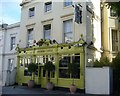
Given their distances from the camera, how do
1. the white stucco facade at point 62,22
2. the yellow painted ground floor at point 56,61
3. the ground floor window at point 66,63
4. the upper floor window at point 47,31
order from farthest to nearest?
the upper floor window at point 47,31 → the white stucco facade at point 62,22 → the ground floor window at point 66,63 → the yellow painted ground floor at point 56,61

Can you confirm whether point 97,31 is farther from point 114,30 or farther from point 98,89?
point 98,89

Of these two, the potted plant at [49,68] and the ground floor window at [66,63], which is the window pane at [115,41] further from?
the potted plant at [49,68]

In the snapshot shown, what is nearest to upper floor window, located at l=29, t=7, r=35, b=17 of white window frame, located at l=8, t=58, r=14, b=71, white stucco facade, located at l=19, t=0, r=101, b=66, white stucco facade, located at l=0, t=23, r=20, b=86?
white stucco facade, located at l=19, t=0, r=101, b=66

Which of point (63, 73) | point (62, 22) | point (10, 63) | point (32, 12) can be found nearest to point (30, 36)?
point (32, 12)

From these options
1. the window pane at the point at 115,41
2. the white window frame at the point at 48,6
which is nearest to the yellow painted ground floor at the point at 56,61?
the white window frame at the point at 48,6

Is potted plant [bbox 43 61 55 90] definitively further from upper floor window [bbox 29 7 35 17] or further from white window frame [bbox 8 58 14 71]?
white window frame [bbox 8 58 14 71]

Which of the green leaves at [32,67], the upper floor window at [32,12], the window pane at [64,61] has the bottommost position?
the green leaves at [32,67]

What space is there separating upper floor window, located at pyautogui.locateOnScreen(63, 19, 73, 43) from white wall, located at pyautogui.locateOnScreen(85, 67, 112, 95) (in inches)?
149

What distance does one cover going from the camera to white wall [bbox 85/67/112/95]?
1928 cm

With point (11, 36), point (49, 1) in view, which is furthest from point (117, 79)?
point (11, 36)

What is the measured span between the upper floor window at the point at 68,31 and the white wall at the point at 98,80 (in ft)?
12.4

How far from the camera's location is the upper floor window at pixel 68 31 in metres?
22.7

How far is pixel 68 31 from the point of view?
75.4 feet

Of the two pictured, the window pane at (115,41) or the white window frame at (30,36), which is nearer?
the window pane at (115,41)
